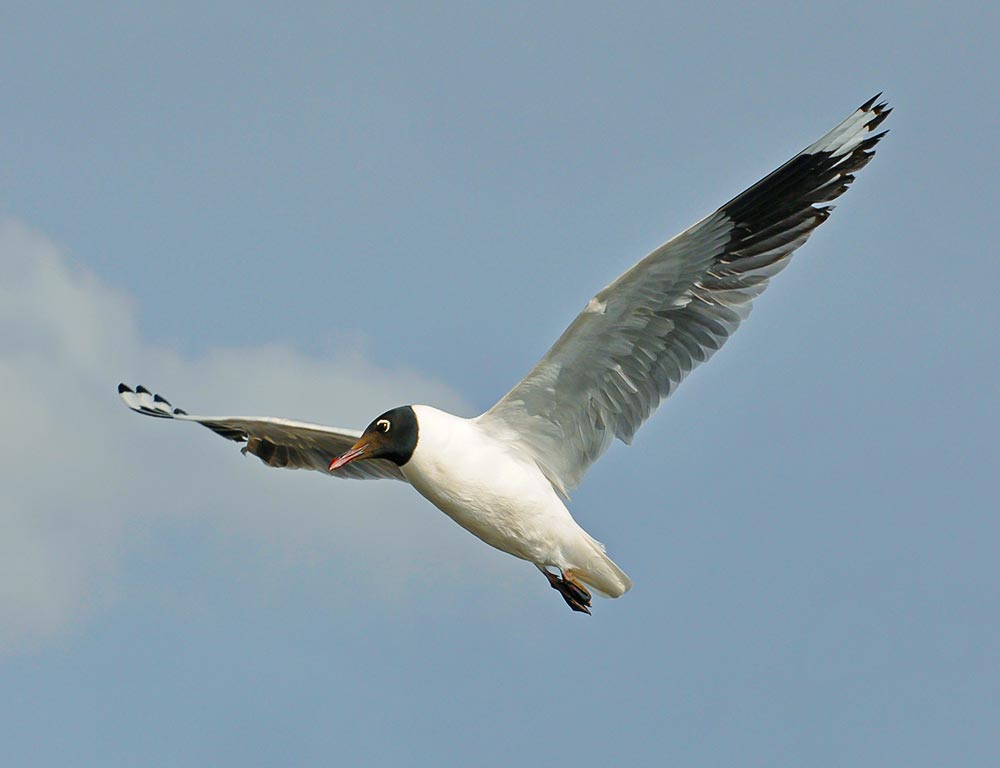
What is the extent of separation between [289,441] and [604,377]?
311cm

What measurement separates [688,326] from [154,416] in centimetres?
468

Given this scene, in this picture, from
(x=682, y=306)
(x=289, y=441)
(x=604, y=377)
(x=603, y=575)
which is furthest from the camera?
(x=289, y=441)

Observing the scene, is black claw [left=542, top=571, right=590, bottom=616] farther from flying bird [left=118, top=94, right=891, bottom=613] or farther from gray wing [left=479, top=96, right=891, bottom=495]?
gray wing [left=479, top=96, right=891, bottom=495]

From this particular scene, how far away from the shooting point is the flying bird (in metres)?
8.74

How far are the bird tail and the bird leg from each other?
5 centimetres

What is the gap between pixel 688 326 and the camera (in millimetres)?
8922

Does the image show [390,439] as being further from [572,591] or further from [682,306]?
[682,306]

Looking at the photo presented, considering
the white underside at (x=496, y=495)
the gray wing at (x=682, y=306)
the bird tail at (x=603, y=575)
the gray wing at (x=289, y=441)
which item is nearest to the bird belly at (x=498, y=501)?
the white underside at (x=496, y=495)

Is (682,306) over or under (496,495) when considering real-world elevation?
over

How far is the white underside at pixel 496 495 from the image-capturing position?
8.82 meters

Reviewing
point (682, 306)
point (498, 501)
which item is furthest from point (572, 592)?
point (682, 306)

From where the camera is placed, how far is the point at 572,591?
9.26 m

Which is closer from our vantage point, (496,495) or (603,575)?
(496,495)

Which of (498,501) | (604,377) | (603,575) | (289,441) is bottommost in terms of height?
(603,575)
